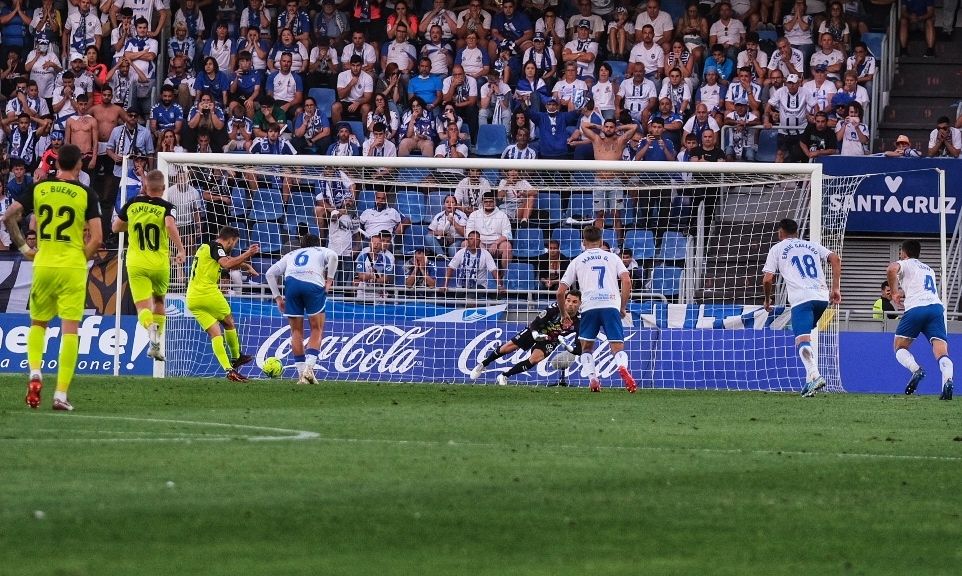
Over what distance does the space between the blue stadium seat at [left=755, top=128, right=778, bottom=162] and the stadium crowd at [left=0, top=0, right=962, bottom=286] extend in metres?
0.14

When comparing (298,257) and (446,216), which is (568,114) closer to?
(446,216)

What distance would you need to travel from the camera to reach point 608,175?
2402 centimetres

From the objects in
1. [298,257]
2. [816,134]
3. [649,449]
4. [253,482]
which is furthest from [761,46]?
[253,482]

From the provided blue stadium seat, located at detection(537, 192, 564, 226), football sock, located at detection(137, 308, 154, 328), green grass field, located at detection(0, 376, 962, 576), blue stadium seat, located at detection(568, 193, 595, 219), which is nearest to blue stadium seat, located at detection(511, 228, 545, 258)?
blue stadium seat, located at detection(537, 192, 564, 226)

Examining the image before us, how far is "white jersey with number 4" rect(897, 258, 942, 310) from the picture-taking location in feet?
64.6

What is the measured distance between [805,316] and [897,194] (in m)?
6.24

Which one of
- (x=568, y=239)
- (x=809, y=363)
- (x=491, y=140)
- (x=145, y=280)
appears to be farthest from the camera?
(x=491, y=140)

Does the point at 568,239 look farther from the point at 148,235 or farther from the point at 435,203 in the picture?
the point at 148,235

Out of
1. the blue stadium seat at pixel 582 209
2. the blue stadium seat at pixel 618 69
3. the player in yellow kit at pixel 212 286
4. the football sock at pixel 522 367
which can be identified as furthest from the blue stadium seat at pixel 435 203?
the blue stadium seat at pixel 618 69

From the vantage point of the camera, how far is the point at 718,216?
2392cm

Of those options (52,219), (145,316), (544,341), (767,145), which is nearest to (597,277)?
(544,341)

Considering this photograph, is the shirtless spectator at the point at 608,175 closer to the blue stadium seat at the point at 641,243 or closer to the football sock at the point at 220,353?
the blue stadium seat at the point at 641,243

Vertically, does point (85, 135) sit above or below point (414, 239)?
above

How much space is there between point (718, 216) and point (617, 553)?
715 inches
